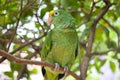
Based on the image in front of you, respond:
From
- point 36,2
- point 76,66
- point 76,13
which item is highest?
point 36,2

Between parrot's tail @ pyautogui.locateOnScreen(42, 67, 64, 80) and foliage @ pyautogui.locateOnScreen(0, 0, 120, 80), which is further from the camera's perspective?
parrot's tail @ pyautogui.locateOnScreen(42, 67, 64, 80)

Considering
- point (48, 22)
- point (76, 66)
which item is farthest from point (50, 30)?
point (76, 66)

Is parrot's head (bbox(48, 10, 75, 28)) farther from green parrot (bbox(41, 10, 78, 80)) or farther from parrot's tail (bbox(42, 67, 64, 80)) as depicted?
parrot's tail (bbox(42, 67, 64, 80))

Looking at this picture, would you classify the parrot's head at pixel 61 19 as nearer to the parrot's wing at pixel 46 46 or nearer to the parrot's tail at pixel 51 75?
the parrot's wing at pixel 46 46

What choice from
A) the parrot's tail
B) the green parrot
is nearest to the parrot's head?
the green parrot

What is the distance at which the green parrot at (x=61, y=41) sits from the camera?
3.47 feet

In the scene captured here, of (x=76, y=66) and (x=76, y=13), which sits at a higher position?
(x=76, y=13)

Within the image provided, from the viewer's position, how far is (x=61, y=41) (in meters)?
1.06

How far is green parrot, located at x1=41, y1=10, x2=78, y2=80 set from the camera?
1059mm

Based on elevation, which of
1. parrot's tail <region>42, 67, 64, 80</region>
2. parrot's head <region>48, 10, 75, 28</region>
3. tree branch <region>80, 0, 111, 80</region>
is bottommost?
parrot's tail <region>42, 67, 64, 80</region>

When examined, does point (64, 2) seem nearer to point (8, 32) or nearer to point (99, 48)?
point (8, 32)

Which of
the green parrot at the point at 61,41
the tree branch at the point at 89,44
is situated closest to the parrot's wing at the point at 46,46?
the green parrot at the point at 61,41

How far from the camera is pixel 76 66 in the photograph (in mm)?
1417

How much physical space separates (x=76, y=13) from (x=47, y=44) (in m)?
0.29
